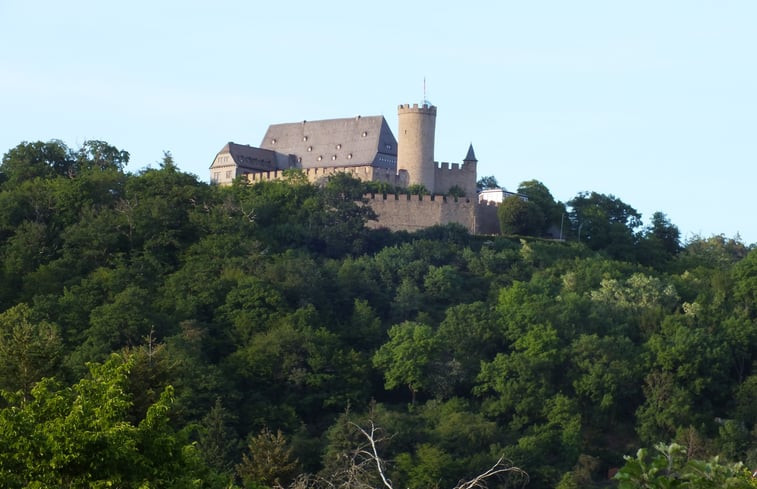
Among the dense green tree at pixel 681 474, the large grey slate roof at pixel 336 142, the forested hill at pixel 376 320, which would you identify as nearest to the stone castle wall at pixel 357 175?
the forested hill at pixel 376 320

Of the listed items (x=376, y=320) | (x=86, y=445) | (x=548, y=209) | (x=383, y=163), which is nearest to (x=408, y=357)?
(x=376, y=320)

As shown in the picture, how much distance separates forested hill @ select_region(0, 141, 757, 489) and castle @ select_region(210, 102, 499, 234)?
120 cm

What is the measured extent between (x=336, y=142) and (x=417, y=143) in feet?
26.2

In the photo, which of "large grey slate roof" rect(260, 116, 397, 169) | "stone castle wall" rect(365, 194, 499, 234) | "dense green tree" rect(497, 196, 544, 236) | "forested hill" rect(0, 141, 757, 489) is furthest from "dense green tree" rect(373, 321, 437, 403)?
"large grey slate roof" rect(260, 116, 397, 169)

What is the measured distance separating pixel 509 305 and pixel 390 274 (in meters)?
4.62

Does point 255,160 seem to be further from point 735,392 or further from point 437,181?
point 735,392

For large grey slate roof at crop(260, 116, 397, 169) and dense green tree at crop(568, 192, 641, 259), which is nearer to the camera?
dense green tree at crop(568, 192, 641, 259)

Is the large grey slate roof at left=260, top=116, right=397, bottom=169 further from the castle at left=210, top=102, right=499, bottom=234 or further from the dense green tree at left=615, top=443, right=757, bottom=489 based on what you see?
the dense green tree at left=615, top=443, right=757, bottom=489

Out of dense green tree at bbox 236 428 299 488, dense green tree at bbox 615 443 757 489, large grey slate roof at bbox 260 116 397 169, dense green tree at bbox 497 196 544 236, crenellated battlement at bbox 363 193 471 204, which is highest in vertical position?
large grey slate roof at bbox 260 116 397 169

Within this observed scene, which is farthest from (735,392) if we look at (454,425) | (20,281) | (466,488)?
(466,488)

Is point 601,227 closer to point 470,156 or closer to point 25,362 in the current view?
point 470,156

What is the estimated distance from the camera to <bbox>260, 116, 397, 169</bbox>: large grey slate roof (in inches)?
3076

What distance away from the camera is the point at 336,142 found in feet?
263

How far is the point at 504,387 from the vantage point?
2207 inches
